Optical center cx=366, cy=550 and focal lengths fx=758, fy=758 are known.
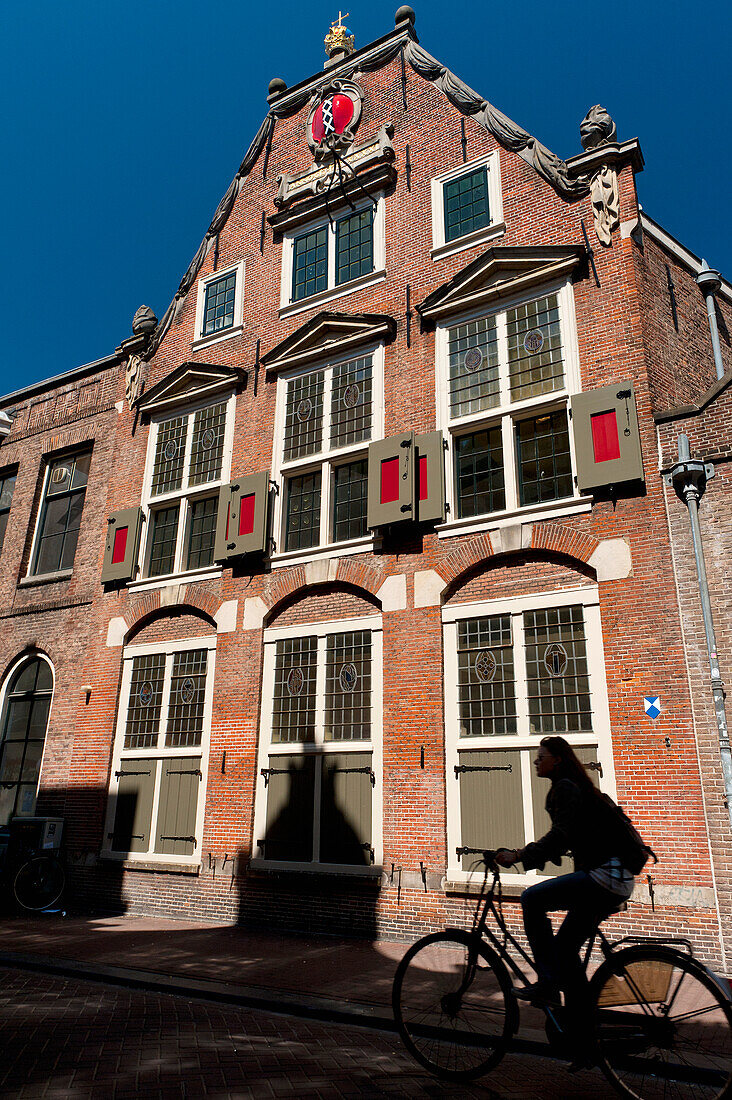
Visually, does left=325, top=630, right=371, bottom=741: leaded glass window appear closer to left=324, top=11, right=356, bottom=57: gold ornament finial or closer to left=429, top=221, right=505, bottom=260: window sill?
left=429, top=221, right=505, bottom=260: window sill

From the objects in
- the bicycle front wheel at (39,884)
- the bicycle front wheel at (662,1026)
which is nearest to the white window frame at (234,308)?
the bicycle front wheel at (39,884)

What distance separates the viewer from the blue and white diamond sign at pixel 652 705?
908cm

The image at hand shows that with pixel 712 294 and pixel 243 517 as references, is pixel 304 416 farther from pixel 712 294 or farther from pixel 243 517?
pixel 712 294

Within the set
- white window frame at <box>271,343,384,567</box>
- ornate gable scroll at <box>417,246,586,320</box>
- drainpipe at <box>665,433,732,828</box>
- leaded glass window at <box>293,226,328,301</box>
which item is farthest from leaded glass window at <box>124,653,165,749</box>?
drainpipe at <box>665,433,732,828</box>

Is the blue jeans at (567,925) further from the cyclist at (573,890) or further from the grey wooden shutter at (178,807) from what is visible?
the grey wooden shutter at (178,807)

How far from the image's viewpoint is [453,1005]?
15.4 ft

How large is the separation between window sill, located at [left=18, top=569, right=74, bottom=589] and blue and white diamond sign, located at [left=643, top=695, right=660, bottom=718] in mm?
12025

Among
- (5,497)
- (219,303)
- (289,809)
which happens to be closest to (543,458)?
(289,809)

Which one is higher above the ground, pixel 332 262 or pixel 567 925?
pixel 332 262

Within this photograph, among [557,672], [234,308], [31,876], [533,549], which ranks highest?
[234,308]

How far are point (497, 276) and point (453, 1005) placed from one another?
10442mm

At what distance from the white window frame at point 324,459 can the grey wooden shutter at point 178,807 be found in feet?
12.6

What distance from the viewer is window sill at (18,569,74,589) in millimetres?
16344

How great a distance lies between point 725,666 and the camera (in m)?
8.80
